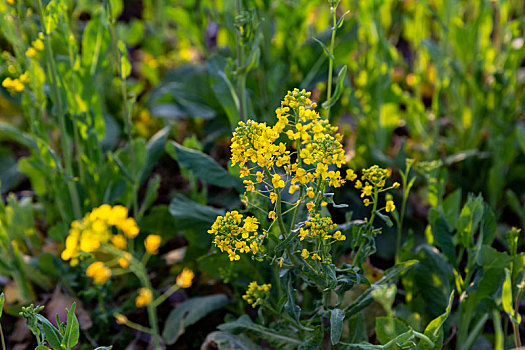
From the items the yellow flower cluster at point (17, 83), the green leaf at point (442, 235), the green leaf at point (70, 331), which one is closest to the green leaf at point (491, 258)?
the green leaf at point (442, 235)

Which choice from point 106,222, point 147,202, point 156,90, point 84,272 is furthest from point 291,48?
point 106,222

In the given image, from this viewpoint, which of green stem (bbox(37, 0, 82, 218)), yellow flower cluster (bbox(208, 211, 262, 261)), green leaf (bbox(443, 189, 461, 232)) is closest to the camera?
yellow flower cluster (bbox(208, 211, 262, 261))

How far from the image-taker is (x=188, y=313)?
196 cm

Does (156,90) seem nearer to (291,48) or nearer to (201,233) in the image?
(291,48)

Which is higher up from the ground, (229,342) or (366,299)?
(366,299)

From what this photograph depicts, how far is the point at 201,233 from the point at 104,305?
46 centimetres

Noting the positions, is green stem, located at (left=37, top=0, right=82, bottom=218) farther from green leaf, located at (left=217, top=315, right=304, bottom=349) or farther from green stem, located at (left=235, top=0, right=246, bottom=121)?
green leaf, located at (left=217, top=315, right=304, bottom=349)

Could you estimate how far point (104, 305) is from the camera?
6.58 ft

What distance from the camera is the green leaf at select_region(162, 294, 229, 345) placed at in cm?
184

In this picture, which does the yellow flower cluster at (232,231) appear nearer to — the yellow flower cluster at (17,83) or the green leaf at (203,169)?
the green leaf at (203,169)

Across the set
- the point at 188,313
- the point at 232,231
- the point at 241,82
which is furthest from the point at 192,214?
the point at 232,231

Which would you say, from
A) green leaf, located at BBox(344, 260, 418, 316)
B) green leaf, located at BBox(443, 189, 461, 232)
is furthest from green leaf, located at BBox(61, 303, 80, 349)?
green leaf, located at BBox(443, 189, 461, 232)

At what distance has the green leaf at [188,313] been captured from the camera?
1.84m

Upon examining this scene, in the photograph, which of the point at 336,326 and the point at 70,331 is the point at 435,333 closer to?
the point at 336,326
